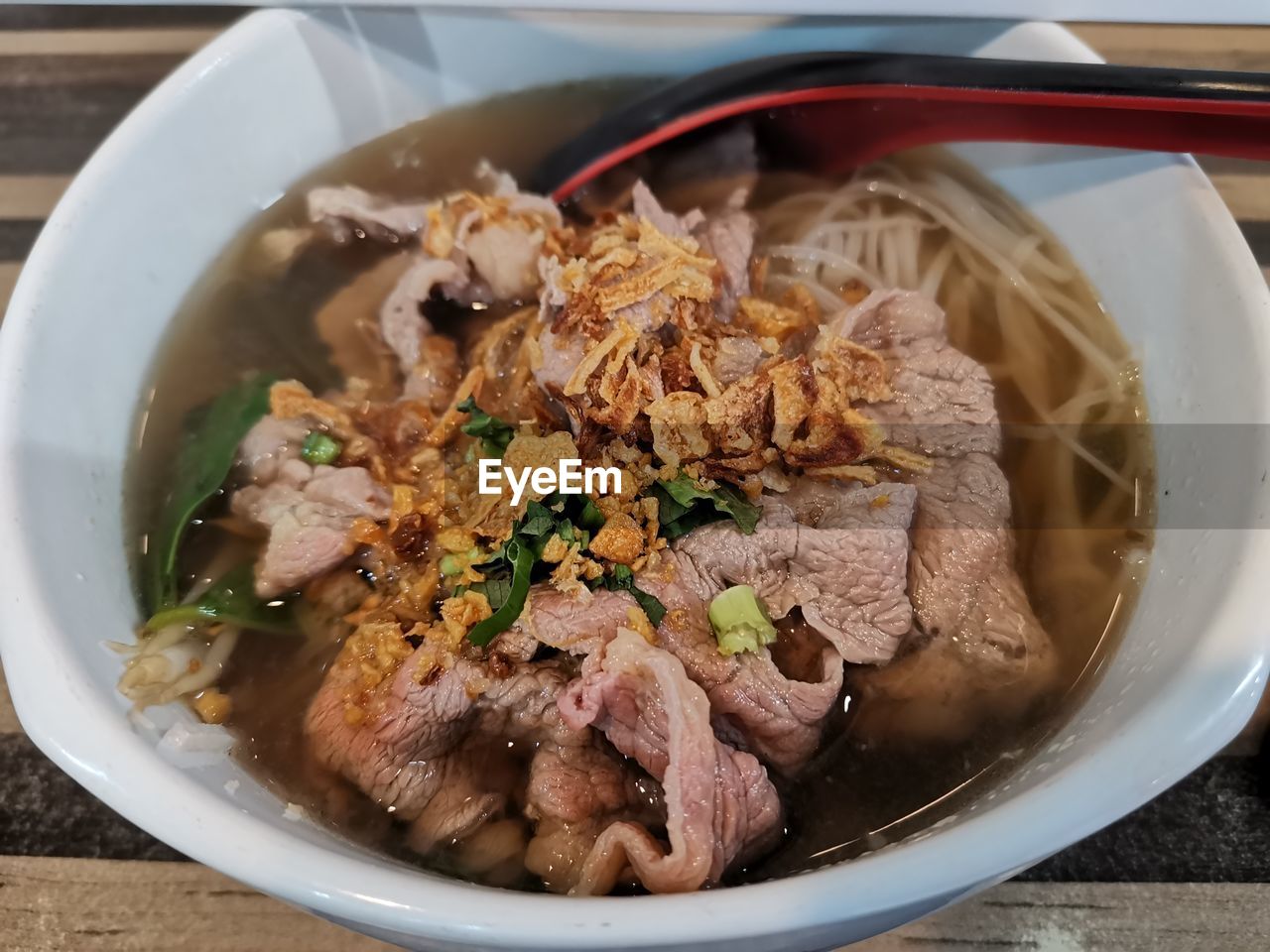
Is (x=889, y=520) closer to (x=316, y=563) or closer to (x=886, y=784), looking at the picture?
(x=886, y=784)

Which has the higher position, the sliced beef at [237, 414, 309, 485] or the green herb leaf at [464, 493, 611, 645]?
the green herb leaf at [464, 493, 611, 645]

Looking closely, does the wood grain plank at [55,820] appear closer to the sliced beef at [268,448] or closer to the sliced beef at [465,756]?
the sliced beef at [465,756]

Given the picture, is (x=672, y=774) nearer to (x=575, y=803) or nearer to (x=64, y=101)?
(x=575, y=803)

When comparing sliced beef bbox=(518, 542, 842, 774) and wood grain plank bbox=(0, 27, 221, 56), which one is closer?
sliced beef bbox=(518, 542, 842, 774)

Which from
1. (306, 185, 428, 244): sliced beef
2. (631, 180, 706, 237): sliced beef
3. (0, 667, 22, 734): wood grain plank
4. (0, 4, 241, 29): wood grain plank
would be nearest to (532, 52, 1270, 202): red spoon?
(631, 180, 706, 237): sliced beef

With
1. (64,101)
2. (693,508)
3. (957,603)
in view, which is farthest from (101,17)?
(957,603)

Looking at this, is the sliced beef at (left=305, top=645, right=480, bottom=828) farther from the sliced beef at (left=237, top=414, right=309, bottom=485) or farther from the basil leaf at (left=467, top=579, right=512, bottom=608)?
the sliced beef at (left=237, top=414, right=309, bottom=485)

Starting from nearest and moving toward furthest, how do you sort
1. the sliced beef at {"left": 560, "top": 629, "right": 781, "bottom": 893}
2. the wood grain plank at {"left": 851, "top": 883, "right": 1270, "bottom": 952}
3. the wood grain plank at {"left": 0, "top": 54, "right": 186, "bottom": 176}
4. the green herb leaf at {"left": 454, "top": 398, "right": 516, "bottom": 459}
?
the sliced beef at {"left": 560, "top": 629, "right": 781, "bottom": 893} → the wood grain plank at {"left": 851, "top": 883, "right": 1270, "bottom": 952} → the green herb leaf at {"left": 454, "top": 398, "right": 516, "bottom": 459} → the wood grain plank at {"left": 0, "top": 54, "right": 186, "bottom": 176}
